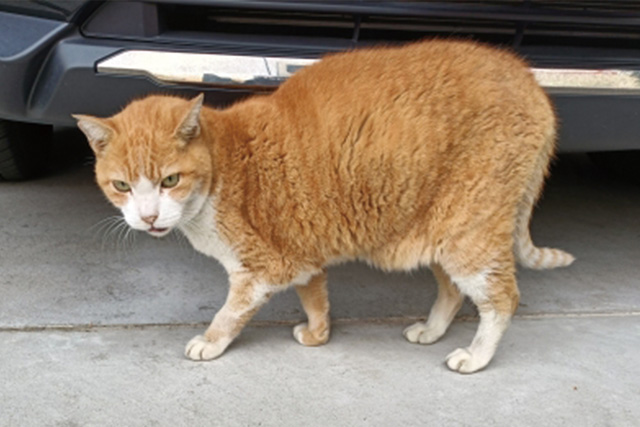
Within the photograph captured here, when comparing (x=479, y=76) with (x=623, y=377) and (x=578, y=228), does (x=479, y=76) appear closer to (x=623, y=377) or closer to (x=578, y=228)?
(x=623, y=377)

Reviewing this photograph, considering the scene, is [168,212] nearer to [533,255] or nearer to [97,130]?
[97,130]

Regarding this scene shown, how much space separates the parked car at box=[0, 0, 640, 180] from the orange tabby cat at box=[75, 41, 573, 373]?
191 mm

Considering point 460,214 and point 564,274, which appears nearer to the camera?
point 460,214

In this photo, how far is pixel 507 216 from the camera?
2.42 m

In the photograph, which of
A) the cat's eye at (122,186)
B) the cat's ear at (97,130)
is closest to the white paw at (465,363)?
the cat's eye at (122,186)

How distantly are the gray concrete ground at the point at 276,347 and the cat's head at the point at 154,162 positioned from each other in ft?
Answer: 1.82

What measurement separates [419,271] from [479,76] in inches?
47.4

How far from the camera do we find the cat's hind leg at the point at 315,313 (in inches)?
104

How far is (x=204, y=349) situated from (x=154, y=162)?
0.70 m

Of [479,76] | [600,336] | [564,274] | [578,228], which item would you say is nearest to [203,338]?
[479,76]

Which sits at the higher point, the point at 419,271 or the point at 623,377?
the point at 623,377

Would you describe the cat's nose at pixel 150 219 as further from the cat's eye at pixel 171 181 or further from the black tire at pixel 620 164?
the black tire at pixel 620 164

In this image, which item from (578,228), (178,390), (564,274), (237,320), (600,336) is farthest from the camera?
(578,228)

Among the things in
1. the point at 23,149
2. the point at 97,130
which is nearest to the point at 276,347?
the point at 97,130
